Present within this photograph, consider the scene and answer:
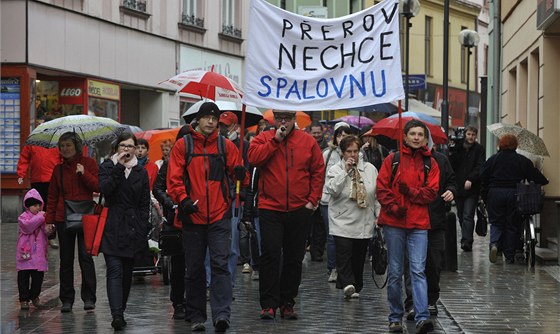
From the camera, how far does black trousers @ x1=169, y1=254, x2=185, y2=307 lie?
1198cm

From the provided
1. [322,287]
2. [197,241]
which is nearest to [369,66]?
[197,241]

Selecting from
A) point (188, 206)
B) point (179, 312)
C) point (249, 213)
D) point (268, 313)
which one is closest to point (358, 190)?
point (249, 213)

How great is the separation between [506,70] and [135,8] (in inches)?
410

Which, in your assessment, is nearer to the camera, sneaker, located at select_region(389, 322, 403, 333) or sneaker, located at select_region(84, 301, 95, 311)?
sneaker, located at select_region(389, 322, 403, 333)

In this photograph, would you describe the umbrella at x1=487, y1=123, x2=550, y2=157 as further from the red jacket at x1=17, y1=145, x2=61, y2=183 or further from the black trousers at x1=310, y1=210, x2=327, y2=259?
the red jacket at x1=17, y1=145, x2=61, y2=183

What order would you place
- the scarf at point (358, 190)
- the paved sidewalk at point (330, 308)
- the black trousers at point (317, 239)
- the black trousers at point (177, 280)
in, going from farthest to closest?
the black trousers at point (317, 239) → the scarf at point (358, 190) → the black trousers at point (177, 280) → the paved sidewalk at point (330, 308)

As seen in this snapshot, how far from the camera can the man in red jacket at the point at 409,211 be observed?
10922 millimetres

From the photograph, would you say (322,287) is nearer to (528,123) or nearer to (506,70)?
(528,123)

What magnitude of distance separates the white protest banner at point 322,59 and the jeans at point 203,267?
4.81 ft

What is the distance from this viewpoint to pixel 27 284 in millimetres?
12781

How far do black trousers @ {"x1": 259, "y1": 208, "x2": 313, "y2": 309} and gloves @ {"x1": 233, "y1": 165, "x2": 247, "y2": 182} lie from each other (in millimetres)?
790

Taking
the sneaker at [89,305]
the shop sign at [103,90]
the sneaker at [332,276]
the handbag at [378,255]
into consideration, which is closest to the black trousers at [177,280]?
the sneaker at [89,305]

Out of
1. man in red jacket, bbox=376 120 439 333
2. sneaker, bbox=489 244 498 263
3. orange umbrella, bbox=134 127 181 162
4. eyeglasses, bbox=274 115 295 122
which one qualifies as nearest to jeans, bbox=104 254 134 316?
eyeglasses, bbox=274 115 295 122

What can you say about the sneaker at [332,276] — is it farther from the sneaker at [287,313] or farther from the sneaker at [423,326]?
the sneaker at [423,326]
